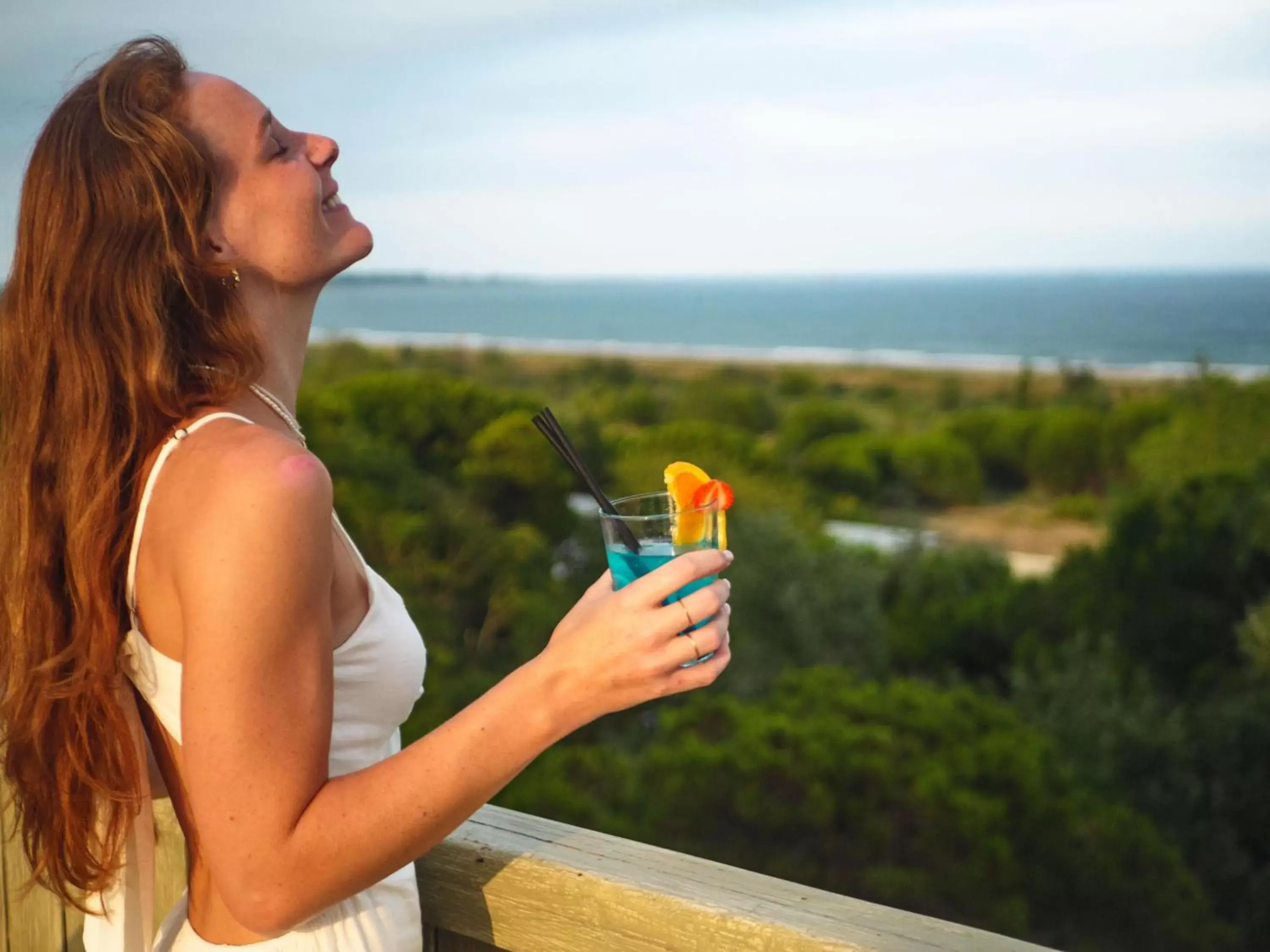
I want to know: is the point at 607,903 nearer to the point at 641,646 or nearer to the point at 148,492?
the point at 641,646

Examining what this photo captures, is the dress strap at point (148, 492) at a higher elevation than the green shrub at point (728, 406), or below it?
higher

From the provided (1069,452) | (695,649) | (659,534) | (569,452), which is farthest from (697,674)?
(1069,452)

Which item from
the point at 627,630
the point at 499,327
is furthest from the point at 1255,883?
the point at 499,327

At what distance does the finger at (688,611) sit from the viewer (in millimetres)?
898

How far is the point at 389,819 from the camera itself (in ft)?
3.13

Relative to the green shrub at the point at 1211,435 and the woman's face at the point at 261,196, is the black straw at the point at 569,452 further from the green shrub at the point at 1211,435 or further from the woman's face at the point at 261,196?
the green shrub at the point at 1211,435

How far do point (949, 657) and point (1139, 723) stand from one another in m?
1.81

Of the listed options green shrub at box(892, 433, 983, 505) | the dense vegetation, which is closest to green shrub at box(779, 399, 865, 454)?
the dense vegetation

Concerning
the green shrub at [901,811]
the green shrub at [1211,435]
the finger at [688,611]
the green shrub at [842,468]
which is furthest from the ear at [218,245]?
the green shrub at [842,468]

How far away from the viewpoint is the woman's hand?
2.97 ft

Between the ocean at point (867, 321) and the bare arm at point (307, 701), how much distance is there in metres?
9.56

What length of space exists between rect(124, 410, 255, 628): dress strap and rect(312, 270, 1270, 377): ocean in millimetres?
9421

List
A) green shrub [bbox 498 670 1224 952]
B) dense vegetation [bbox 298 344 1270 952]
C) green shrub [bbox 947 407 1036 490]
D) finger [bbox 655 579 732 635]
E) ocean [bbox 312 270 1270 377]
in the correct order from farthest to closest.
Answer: ocean [bbox 312 270 1270 377]
green shrub [bbox 947 407 1036 490]
dense vegetation [bbox 298 344 1270 952]
green shrub [bbox 498 670 1224 952]
finger [bbox 655 579 732 635]

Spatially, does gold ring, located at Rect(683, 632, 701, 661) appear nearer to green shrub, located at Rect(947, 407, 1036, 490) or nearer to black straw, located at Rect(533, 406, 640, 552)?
black straw, located at Rect(533, 406, 640, 552)
